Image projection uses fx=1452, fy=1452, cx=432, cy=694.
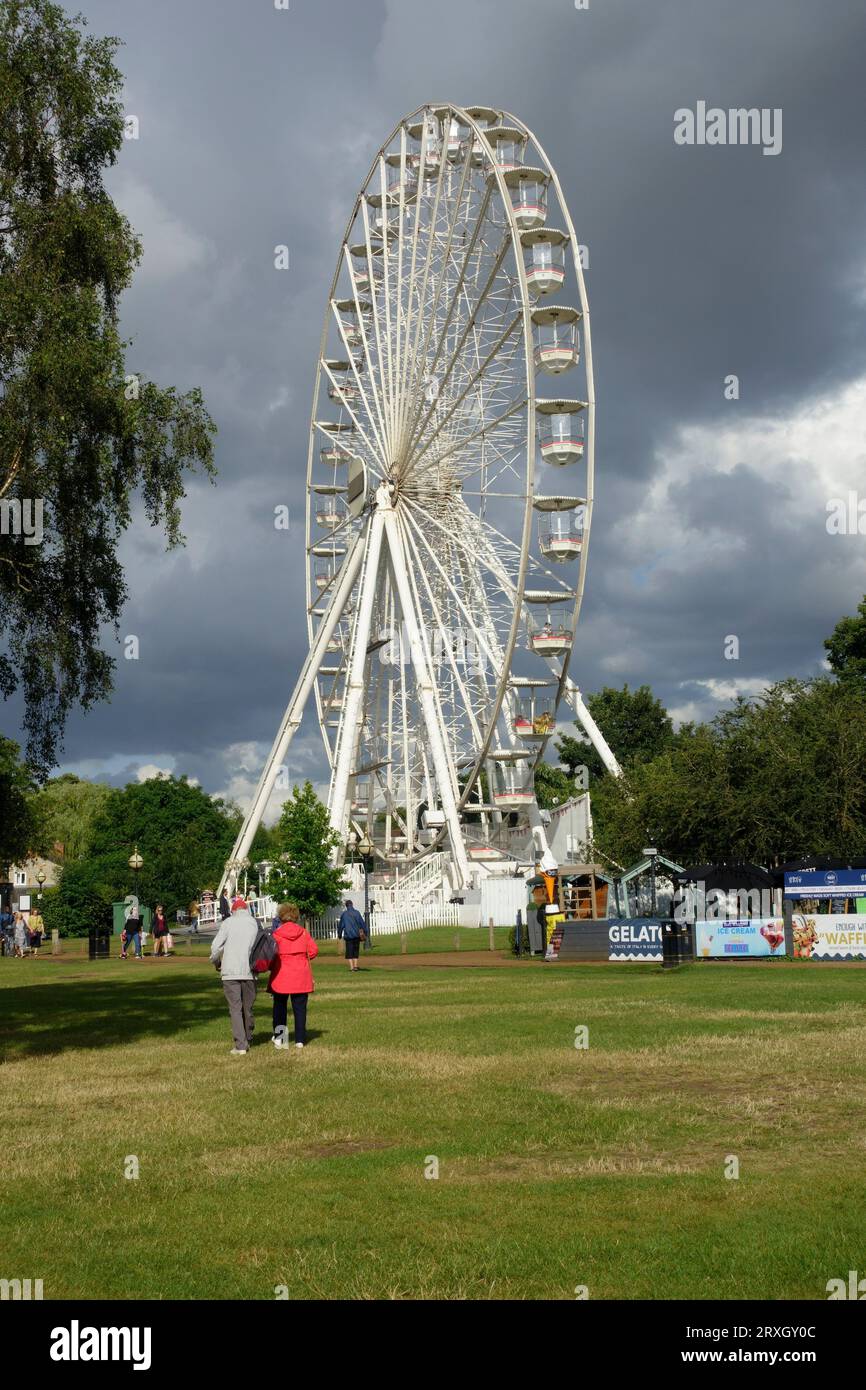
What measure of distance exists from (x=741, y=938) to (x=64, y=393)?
20584 mm

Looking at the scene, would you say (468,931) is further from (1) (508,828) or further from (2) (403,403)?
(2) (403,403)

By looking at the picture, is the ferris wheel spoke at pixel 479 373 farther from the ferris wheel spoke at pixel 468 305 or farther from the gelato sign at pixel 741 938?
the gelato sign at pixel 741 938

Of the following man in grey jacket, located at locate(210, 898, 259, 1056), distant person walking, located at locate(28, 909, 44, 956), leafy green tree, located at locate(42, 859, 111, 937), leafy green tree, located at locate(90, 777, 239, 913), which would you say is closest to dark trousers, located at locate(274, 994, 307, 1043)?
man in grey jacket, located at locate(210, 898, 259, 1056)

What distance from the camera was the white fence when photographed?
51.7 m

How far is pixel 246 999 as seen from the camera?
1780 cm

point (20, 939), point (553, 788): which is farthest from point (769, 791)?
point (553, 788)

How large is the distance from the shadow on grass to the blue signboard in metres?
12.6

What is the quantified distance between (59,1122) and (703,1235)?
664cm

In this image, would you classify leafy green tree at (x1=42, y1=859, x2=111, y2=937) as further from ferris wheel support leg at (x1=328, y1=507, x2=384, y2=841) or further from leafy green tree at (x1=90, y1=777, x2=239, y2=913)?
ferris wheel support leg at (x1=328, y1=507, x2=384, y2=841)

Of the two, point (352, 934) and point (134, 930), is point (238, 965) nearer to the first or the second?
point (352, 934)

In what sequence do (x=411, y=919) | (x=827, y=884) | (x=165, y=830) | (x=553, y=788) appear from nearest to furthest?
(x=827, y=884)
(x=411, y=919)
(x=553, y=788)
(x=165, y=830)

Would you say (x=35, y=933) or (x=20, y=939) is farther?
(x=35, y=933)

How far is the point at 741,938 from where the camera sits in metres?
33.2

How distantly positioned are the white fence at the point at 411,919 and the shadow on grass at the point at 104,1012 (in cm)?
1798
